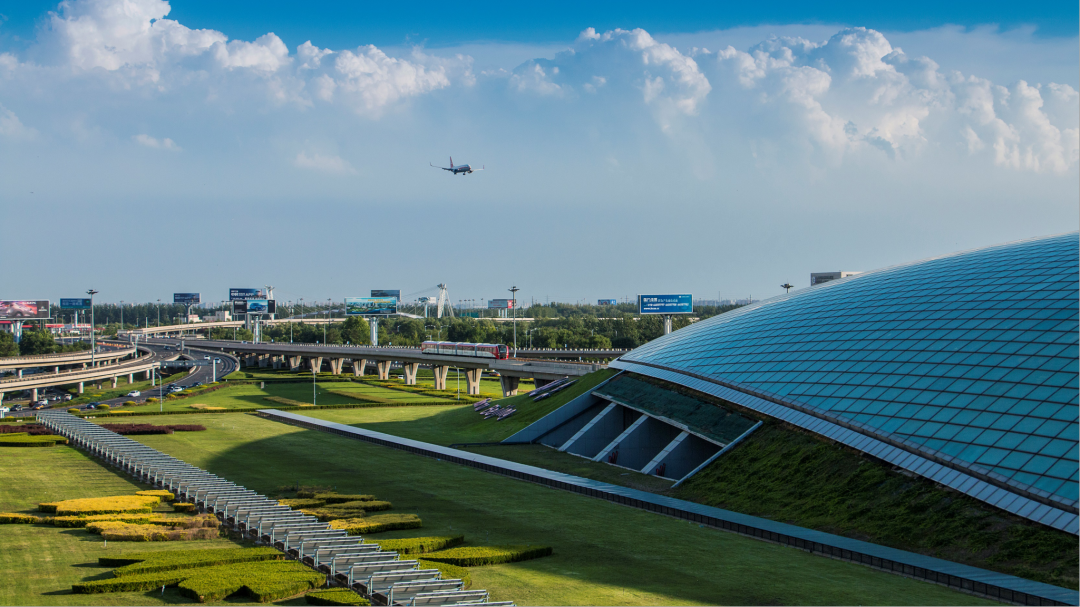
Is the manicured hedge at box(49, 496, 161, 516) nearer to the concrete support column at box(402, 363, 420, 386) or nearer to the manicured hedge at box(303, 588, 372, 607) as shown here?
the manicured hedge at box(303, 588, 372, 607)

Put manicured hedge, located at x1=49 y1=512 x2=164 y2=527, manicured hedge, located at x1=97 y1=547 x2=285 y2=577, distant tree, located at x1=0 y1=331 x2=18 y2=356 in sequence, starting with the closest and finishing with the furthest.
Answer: manicured hedge, located at x1=97 y1=547 x2=285 y2=577, manicured hedge, located at x1=49 y1=512 x2=164 y2=527, distant tree, located at x1=0 y1=331 x2=18 y2=356

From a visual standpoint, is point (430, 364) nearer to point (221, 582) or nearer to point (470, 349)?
point (470, 349)

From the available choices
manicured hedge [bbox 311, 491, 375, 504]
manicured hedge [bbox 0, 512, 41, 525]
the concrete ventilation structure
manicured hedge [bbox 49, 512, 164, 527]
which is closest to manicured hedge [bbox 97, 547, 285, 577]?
manicured hedge [bbox 49, 512, 164, 527]

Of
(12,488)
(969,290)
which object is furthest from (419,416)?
(969,290)

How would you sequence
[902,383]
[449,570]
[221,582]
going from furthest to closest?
[902,383] < [449,570] < [221,582]

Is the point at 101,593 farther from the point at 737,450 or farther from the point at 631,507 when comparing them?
the point at 737,450

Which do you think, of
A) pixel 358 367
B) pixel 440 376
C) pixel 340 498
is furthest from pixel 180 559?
pixel 358 367
